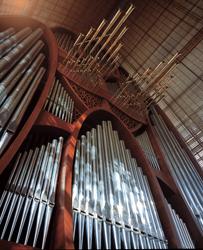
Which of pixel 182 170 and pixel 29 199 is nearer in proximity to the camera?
pixel 29 199

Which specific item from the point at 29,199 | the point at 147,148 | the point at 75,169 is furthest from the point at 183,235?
the point at 147,148

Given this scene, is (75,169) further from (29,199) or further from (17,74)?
(17,74)

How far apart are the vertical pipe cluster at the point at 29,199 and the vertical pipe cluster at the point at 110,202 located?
1.01ft

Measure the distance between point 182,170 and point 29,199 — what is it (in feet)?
13.6

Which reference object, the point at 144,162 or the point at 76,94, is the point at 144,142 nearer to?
the point at 144,162

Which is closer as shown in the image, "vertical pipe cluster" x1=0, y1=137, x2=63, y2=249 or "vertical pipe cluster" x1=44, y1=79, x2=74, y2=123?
"vertical pipe cluster" x1=0, y1=137, x2=63, y2=249

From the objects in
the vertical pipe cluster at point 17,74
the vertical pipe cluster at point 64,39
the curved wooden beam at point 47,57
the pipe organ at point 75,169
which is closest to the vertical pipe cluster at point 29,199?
the pipe organ at point 75,169

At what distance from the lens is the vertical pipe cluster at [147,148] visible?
5434 mm

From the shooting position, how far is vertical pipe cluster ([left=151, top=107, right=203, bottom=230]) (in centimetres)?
482

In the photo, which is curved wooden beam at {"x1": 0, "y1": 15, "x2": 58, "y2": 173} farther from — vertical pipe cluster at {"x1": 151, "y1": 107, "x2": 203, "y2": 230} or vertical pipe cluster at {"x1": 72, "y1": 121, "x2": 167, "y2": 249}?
vertical pipe cluster at {"x1": 151, "y1": 107, "x2": 203, "y2": 230}

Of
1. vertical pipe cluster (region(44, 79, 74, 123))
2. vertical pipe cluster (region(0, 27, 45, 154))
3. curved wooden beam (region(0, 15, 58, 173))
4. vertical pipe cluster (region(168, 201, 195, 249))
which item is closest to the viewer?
vertical pipe cluster (region(0, 27, 45, 154))

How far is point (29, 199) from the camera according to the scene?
2.65 meters

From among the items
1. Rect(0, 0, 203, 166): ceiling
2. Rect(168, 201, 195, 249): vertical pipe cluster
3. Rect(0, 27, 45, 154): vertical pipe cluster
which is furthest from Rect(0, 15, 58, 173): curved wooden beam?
Rect(168, 201, 195, 249): vertical pipe cluster

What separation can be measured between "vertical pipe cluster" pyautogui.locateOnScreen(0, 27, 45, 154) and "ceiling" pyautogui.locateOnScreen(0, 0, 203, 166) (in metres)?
3.08
